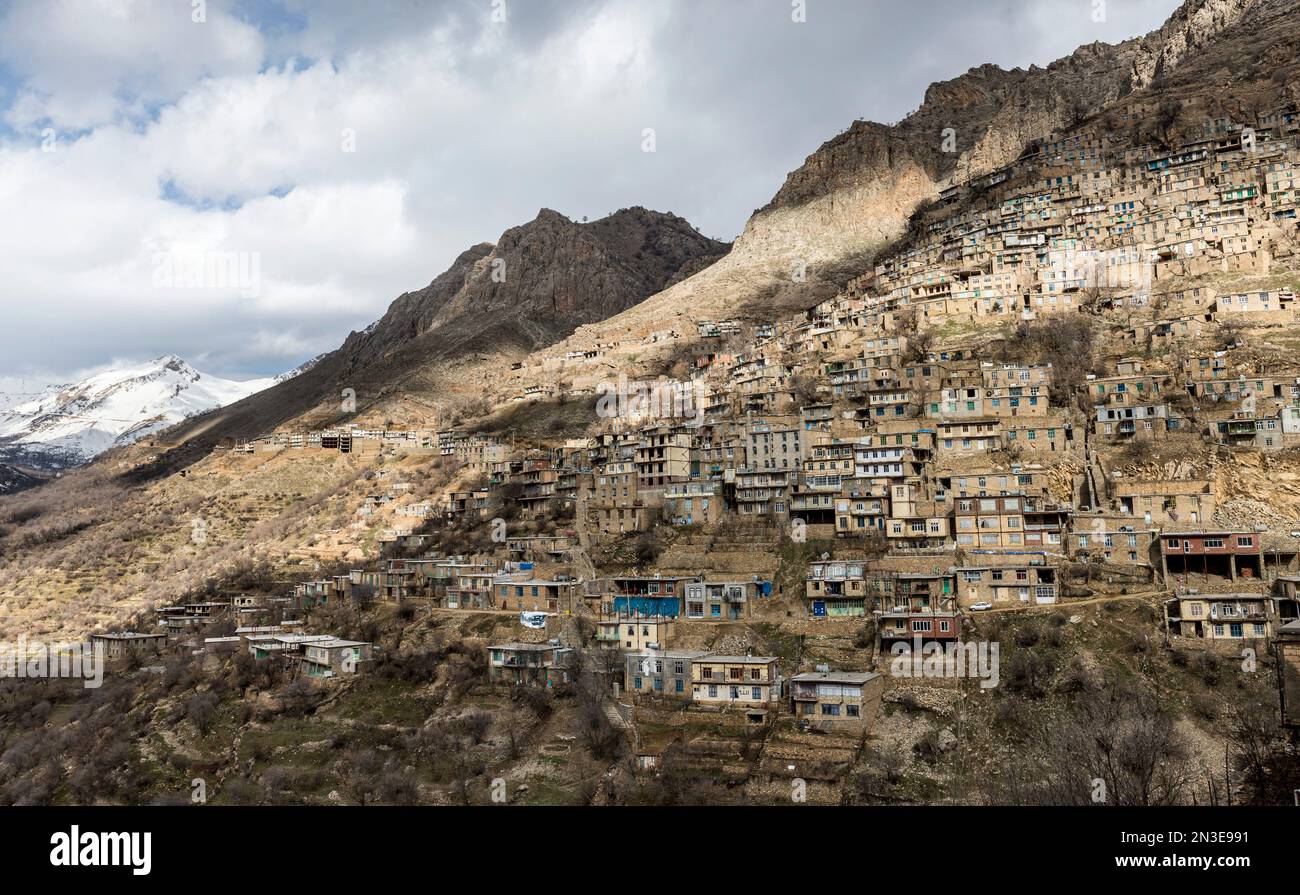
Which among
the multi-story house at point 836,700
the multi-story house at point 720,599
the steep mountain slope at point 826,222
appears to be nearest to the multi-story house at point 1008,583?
the multi-story house at point 836,700

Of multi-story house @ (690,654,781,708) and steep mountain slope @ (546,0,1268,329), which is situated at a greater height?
steep mountain slope @ (546,0,1268,329)

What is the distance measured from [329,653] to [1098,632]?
904 inches

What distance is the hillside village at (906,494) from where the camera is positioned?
28.6 m

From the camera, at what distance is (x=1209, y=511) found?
3127cm

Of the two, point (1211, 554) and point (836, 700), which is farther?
point (1211, 554)

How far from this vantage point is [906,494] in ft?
116

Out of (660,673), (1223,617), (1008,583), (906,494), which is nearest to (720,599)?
(660,673)

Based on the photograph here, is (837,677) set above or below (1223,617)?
below

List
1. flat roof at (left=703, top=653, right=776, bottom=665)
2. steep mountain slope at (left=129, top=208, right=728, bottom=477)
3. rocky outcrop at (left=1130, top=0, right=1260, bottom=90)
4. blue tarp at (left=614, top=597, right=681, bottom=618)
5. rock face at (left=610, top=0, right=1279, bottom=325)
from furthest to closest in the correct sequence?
steep mountain slope at (left=129, top=208, right=728, bottom=477) < rock face at (left=610, top=0, right=1279, bottom=325) < rocky outcrop at (left=1130, top=0, right=1260, bottom=90) < blue tarp at (left=614, top=597, right=681, bottom=618) < flat roof at (left=703, top=653, right=776, bottom=665)

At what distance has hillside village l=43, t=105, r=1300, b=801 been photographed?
93.8 ft

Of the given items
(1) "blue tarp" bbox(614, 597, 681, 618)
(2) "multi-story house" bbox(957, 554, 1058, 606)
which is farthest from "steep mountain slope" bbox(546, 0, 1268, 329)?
(2) "multi-story house" bbox(957, 554, 1058, 606)

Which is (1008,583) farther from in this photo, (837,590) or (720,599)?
(720,599)

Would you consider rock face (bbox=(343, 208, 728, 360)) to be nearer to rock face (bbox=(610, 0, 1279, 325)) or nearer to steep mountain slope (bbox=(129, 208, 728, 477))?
steep mountain slope (bbox=(129, 208, 728, 477))
